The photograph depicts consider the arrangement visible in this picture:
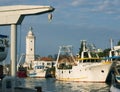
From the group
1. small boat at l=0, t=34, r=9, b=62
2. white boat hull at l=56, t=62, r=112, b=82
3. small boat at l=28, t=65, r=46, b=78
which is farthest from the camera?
small boat at l=28, t=65, r=46, b=78

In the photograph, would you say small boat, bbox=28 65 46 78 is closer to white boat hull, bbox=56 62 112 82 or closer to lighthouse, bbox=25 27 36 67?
lighthouse, bbox=25 27 36 67

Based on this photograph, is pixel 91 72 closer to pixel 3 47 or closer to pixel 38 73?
pixel 38 73

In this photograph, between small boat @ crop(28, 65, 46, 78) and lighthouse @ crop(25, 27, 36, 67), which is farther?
lighthouse @ crop(25, 27, 36, 67)

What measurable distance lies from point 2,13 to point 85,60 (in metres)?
66.5

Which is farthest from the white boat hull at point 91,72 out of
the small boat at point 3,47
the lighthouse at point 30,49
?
the lighthouse at point 30,49

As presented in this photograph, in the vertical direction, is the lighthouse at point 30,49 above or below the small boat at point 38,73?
above

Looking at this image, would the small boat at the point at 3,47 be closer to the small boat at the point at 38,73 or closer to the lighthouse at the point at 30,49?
the small boat at the point at 38,73

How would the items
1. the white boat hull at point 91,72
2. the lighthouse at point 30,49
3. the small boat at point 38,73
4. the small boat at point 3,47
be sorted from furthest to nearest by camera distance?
1. the lighthouse at point 30,49
2. the small boat at point 38,73
3. the white boat hull at point 91,72
4. the small boat at point 3,47

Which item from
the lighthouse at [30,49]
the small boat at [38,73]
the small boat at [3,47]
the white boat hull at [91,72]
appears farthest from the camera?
the lighthouse at [30,49]

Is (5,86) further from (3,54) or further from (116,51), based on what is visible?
(116,51)

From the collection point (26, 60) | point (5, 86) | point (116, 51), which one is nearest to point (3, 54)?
point (5, 86)

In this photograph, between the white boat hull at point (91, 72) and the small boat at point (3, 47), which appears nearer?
the small boat at point (3, 47)

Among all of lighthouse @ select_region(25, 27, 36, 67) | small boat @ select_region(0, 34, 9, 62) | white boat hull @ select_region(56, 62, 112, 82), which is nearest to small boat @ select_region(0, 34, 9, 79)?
small boat @ select_region(0, 34, 9, 62)

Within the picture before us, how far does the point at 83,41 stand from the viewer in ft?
353
